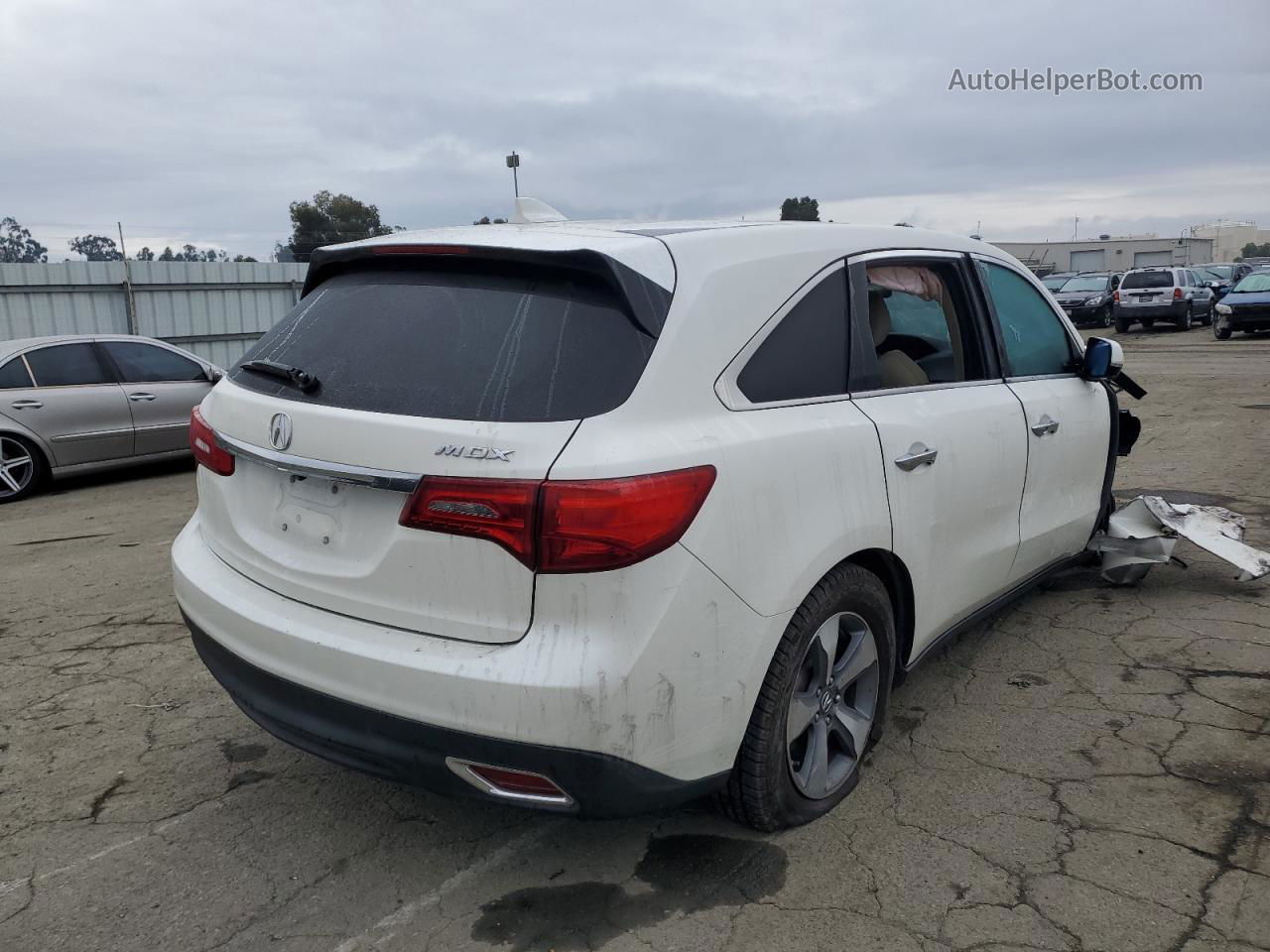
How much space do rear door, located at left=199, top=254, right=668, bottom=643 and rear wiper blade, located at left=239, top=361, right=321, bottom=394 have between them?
2 cm

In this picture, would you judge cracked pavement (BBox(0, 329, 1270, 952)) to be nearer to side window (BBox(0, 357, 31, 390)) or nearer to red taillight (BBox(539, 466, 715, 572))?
red taillight (BBox(539, 466, 715, 572))

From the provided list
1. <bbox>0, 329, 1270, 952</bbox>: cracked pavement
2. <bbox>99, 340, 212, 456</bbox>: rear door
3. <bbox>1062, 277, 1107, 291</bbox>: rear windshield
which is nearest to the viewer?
<bbox>0, 329, 1270, 952</bbox>: cracked pavement

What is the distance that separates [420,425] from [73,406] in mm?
8176

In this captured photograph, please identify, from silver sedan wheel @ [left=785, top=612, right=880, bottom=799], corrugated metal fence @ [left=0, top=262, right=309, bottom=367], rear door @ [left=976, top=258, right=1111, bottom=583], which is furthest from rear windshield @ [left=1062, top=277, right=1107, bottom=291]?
silver sedan wheel @ [left=785, top=612, right=880, bottom=799]

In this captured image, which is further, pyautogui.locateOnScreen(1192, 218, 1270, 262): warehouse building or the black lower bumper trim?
pyautogui.locateOnScreen(1192, 218, 1270, 262): warehouse building

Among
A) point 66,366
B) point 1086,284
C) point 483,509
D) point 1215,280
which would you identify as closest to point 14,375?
point 66,366

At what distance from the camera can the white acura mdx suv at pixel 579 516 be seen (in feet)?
7.54

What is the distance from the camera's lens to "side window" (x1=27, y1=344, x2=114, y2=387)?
915cm

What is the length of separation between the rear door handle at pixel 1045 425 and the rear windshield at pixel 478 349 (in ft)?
7.11

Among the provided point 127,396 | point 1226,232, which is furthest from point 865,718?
point 1226,232

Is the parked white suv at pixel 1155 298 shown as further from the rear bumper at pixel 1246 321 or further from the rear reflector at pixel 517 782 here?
the rear reflector at pixel 517 782

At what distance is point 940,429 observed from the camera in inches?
131

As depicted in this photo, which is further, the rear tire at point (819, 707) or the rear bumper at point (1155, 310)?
the rear bumper at point (1155, 310)

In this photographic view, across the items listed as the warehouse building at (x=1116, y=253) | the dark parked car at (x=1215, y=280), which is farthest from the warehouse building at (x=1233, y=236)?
the dark parked car at (x=1215, y=280)
